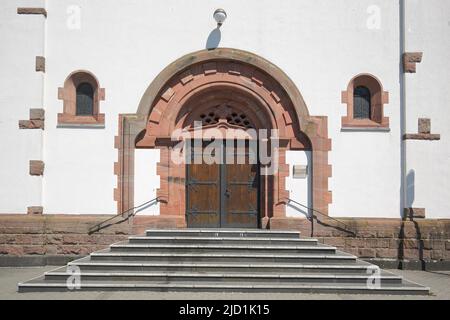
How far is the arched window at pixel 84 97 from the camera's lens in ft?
40.4

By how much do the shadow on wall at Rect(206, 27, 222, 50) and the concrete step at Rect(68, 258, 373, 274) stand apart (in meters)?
5.29

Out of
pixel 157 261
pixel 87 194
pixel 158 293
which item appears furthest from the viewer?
pixel 87 194

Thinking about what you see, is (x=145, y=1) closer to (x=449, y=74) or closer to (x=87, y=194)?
(x=87, y=194)

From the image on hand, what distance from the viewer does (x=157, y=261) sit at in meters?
9.78

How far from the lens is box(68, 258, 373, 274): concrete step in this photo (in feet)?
30.9

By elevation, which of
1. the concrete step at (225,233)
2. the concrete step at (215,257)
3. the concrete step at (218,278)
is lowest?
the concrete step at (218,278)

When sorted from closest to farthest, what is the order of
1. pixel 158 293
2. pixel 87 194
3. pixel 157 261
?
pixel 158 293 → pixel 157 261 → pixel 87 194

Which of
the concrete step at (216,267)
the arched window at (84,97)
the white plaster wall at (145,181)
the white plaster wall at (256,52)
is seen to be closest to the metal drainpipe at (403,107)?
the white plaster wall at (256,52)

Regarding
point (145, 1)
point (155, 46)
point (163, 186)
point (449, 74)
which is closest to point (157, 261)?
point (163, 186)

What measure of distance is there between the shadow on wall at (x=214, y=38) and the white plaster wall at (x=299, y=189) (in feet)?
10.4

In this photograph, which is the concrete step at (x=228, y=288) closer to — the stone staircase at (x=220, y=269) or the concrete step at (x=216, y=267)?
the stone staircase at (x=220, y=269)

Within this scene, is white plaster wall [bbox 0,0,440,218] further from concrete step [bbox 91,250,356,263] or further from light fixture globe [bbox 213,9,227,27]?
concrete step [bbox 91,250,356,263]

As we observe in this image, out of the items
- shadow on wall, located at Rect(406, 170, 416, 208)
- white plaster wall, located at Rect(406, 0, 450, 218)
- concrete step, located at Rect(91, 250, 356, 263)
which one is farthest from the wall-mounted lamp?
shadow on wall, located at Rect(406, 170, 416, 208)

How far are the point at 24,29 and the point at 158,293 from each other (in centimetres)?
714
